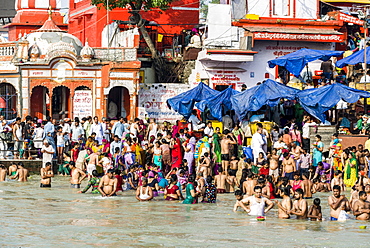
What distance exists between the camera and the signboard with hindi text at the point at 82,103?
89.8ft

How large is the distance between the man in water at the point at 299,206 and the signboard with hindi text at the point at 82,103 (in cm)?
1265

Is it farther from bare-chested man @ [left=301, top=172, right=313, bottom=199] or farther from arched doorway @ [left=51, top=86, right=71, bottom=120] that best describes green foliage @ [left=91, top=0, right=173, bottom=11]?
bare-chested man @ [left=301, top=172, right=313, bottom=199]

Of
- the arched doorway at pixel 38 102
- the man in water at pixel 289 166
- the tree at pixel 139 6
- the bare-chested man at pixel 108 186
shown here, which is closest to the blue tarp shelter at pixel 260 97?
the man in water at pixel 289 166

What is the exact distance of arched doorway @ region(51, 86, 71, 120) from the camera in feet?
94.1

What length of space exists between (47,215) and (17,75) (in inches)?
435

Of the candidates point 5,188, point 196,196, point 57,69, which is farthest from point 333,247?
point 57,69

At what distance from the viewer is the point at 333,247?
13.6m

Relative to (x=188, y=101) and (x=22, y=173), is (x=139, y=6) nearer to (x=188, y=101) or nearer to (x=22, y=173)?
(x=188, y=101)

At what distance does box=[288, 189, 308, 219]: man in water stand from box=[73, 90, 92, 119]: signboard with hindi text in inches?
498

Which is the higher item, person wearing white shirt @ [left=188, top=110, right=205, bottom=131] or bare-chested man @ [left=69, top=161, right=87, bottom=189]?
person wearing white shirt @ [left=188, top=110, right=205, bottom=131]

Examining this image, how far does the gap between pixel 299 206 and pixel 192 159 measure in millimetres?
5553

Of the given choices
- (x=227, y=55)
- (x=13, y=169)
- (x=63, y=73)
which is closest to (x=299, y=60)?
(x=227, y=55)

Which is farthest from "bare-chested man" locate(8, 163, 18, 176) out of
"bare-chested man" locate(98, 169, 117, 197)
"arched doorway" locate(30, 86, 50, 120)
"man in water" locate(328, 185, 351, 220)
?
"man in water" locate(328, 185, 351, 220)

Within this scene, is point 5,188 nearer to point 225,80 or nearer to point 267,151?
point 267,151
